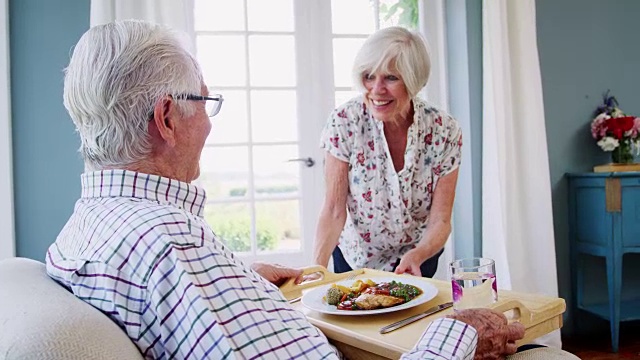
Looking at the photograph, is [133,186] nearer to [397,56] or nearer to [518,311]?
[518,311]

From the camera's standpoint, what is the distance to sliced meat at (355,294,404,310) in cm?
102

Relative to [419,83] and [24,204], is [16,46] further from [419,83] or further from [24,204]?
[419,83]

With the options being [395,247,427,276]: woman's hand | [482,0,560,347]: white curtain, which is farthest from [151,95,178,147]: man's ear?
[482,0,560,347]: white curtain

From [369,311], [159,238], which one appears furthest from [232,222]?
[159,238]

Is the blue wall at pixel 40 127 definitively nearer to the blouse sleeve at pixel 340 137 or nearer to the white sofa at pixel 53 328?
the blouse sleeve at pixel 340 137

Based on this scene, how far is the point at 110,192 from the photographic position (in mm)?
828

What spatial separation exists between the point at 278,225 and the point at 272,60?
844mm

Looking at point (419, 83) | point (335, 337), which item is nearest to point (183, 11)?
point (419, 83)

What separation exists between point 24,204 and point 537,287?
8.09ft

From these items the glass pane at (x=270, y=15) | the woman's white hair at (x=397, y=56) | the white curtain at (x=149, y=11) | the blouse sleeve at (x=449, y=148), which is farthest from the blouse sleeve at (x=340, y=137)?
the glass pane at (x=270, y=15)

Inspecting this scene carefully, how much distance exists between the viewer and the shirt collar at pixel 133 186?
0.82 metres

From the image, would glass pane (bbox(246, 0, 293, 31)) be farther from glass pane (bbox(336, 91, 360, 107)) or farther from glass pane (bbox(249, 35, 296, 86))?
glass pane (bbox(336, 91, 360, 107))

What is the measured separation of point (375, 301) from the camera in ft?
3.37

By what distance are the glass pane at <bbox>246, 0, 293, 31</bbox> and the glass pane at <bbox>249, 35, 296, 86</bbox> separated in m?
0.05
